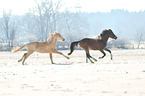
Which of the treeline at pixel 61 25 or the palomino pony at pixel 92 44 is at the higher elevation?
the treeline at pixel 61 25

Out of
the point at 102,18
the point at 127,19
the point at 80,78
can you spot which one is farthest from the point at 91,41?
the point at 102,18

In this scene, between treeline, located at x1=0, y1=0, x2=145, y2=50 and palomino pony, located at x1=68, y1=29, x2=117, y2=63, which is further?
treeline, located at x1=0, y1=0, x2=145, y2=50

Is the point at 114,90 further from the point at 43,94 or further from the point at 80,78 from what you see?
the point at 80,78

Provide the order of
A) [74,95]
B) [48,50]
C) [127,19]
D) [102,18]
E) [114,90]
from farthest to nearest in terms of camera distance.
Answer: [102,18]
[127,19]
[48,50]
[114,90]
[74,95]

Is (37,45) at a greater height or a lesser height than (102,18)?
lesser

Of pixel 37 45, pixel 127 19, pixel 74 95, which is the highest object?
pixel 127 19

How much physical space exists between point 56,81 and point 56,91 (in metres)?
1.48

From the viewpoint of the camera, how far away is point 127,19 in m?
171

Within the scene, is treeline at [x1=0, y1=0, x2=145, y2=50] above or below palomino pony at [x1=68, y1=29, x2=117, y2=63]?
above

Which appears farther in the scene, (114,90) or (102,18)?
(102,18)

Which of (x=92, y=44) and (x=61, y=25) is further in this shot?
(x=61, y=25)

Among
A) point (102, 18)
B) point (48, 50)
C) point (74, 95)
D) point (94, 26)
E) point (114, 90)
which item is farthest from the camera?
point (102, 18)

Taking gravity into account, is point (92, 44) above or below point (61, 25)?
below

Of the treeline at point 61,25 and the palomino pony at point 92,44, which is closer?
the palomino pony at point 92,44
